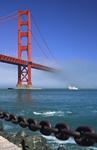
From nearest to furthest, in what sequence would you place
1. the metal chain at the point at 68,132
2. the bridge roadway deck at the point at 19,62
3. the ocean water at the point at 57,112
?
1. the metal chain at the point at 68,132
2. the ocean water at the point at 57,112
3. the bridge roadway deck at the point at 19,62

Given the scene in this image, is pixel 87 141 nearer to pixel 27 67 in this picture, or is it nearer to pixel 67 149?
pixel 67 149

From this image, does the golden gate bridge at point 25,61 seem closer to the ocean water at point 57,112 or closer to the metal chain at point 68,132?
the ocean water at point 57,112

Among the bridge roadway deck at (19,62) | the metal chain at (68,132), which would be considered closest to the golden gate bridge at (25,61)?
the bridge roadway deck at (19,62)

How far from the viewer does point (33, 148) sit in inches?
336

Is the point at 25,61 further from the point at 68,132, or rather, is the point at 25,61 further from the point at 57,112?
the point at 68,132

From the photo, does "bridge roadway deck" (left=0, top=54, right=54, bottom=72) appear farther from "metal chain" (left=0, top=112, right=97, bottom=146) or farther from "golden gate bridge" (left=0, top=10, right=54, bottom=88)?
"metal chain" (left=0, top=112, right=97, bottom=146)

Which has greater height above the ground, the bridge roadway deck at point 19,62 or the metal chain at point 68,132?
the bridge roadway deck at point 19,62

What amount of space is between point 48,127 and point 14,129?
11.5 m

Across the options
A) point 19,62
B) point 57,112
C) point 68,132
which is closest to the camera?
point 68,132

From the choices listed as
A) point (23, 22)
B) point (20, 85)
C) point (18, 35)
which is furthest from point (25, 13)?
point (20, 85)

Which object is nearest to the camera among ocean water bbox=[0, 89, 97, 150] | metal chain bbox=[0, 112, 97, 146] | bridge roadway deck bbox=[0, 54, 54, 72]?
metal chain bbox=[0, 112, 97, 146]

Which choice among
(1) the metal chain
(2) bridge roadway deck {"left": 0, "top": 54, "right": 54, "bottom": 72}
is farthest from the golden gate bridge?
(1) the metal chain

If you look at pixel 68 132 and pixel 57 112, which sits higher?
pixel 68 132

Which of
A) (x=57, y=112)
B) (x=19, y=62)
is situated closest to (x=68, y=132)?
(x=57, y=112)
